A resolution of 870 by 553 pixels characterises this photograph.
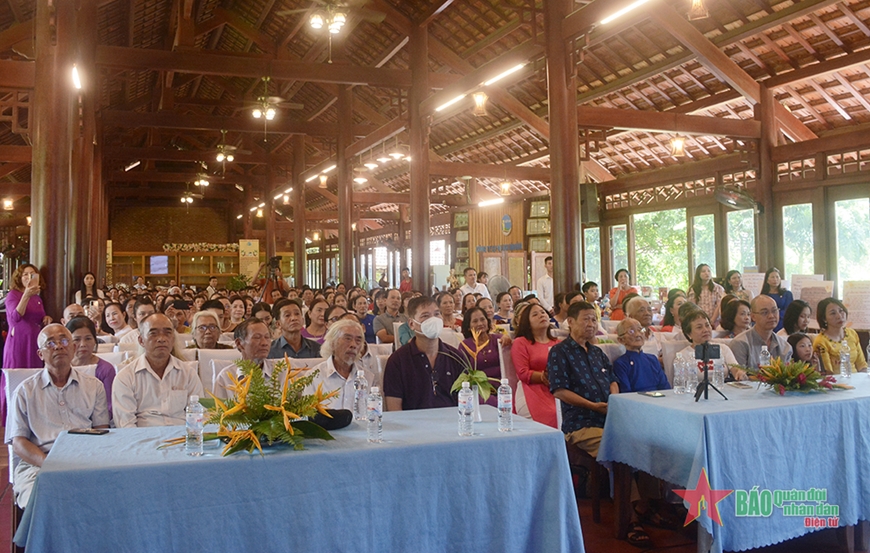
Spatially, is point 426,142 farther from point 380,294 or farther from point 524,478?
point 524,478

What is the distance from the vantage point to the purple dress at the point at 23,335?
5945 millimetres

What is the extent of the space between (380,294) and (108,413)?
6.49 m

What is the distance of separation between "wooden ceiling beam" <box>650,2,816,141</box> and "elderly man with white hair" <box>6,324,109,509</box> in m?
7.82

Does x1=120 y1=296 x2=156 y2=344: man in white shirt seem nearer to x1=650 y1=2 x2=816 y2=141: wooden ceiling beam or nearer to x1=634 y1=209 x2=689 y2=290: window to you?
x1=650 y1=2 x2=816 y2=141: wooden ceiling beam

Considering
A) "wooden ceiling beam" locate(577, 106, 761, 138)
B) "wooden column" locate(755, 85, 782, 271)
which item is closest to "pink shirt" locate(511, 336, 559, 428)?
"wooden ceiling beam" locate(577, 106, 761, 138)

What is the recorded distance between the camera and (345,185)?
1482cm

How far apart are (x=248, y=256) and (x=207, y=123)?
256 inches

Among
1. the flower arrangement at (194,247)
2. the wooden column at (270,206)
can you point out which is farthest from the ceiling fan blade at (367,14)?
the flower arrangement at (194,247)

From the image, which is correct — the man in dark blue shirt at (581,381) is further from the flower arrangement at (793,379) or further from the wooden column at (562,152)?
the wooden column at (562,152)

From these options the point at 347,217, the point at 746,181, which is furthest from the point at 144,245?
the point at 746,181

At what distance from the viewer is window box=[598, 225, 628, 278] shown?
47.4 feet

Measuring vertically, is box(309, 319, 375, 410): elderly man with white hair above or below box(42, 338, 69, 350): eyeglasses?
below

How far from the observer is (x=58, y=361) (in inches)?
127

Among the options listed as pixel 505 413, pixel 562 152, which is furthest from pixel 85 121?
pixel 505 413
